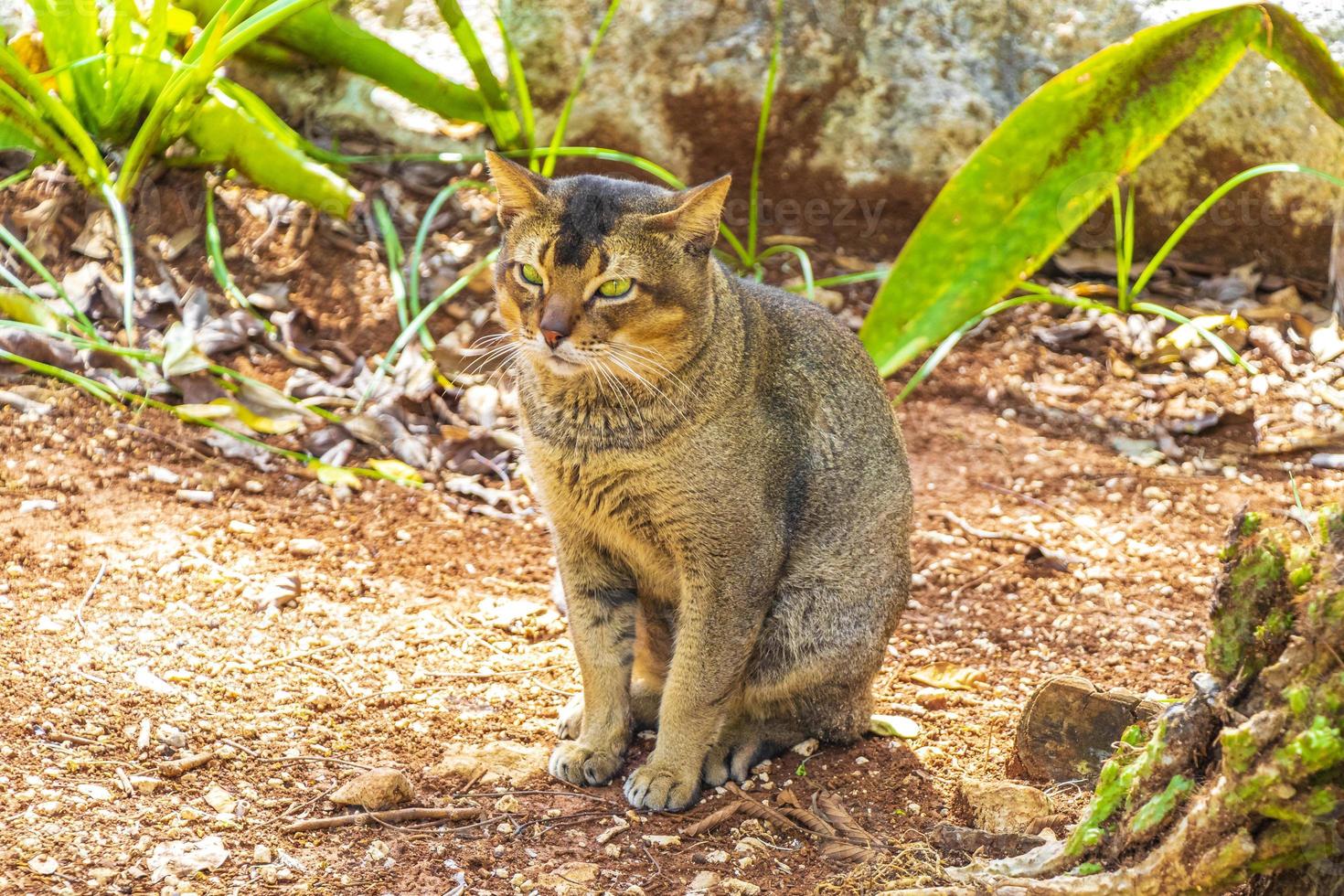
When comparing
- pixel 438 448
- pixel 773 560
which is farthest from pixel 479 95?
pixel 773 560

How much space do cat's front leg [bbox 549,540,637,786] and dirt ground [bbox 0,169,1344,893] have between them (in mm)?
132

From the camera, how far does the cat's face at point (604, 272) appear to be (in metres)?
3.05

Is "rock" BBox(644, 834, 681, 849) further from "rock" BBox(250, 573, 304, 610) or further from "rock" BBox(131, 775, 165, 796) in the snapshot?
"rock" BBox(250, 573, 304, 610)

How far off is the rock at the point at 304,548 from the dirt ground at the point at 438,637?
0.02 meters

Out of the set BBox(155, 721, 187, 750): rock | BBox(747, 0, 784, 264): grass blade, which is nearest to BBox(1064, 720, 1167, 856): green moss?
BBox(155, 721, 187, 750): rock

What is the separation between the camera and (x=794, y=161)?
20.8 feet

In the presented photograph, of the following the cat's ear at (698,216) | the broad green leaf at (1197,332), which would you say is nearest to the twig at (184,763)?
the cat's ear at (698,216)

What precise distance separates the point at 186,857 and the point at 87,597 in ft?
3.95

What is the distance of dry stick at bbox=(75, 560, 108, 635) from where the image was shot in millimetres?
3438

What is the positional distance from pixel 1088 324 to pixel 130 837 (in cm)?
471

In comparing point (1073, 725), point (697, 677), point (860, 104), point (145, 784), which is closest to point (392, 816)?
point (145, 784)

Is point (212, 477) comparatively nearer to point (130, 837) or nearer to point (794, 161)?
point (130, 837)

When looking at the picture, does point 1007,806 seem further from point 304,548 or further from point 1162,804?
point 304,548

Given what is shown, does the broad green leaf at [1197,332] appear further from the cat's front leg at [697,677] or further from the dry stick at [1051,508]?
the cat's front leg at [697,677]
